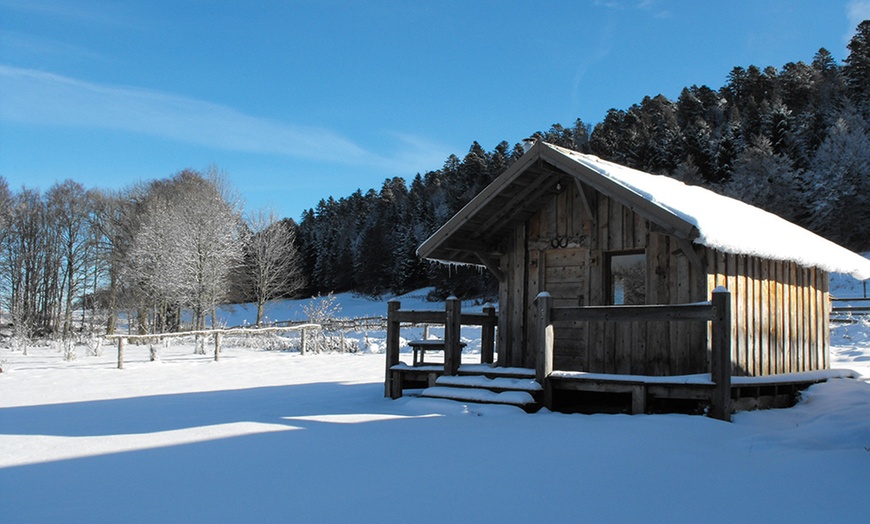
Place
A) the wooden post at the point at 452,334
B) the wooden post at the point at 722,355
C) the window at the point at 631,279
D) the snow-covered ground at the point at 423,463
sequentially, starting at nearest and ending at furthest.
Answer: the snow-covered ground at the point at 423,463, the wooden post at the point at 722,355, the wooden post at the point at 452,334, the window at the point at 631,279

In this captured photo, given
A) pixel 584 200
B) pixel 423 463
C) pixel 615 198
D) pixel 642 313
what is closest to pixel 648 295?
pixel 642 313

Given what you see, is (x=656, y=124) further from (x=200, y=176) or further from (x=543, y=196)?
(x=543, y=196)

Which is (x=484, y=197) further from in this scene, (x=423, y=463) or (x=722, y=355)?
(x=423, y=463)

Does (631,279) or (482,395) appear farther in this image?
(631,279)

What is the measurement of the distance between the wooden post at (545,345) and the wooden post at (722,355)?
2.26 metres

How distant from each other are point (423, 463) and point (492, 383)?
368cm

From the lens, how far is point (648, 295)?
10.1 meters

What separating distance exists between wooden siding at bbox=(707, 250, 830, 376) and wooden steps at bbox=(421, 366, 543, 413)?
311 cm

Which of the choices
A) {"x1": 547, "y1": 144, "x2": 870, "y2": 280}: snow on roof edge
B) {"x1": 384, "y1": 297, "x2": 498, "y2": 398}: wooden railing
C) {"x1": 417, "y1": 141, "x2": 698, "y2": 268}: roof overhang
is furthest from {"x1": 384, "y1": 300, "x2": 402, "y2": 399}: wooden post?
{"x1": 547, "y1": 144, "x2": 870, "y2": 280}: snow on roof edge

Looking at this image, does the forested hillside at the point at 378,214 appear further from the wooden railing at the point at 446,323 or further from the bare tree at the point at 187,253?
the wooden railing at the point at 446,323

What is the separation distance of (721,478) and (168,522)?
14.8 feet

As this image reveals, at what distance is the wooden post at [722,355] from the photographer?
25.9ft

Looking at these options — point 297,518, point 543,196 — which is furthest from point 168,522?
point 543,196

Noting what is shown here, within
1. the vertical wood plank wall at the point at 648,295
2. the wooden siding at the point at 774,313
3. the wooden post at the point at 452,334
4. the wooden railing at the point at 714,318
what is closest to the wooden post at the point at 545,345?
the wooden railing at the point at 714,318
